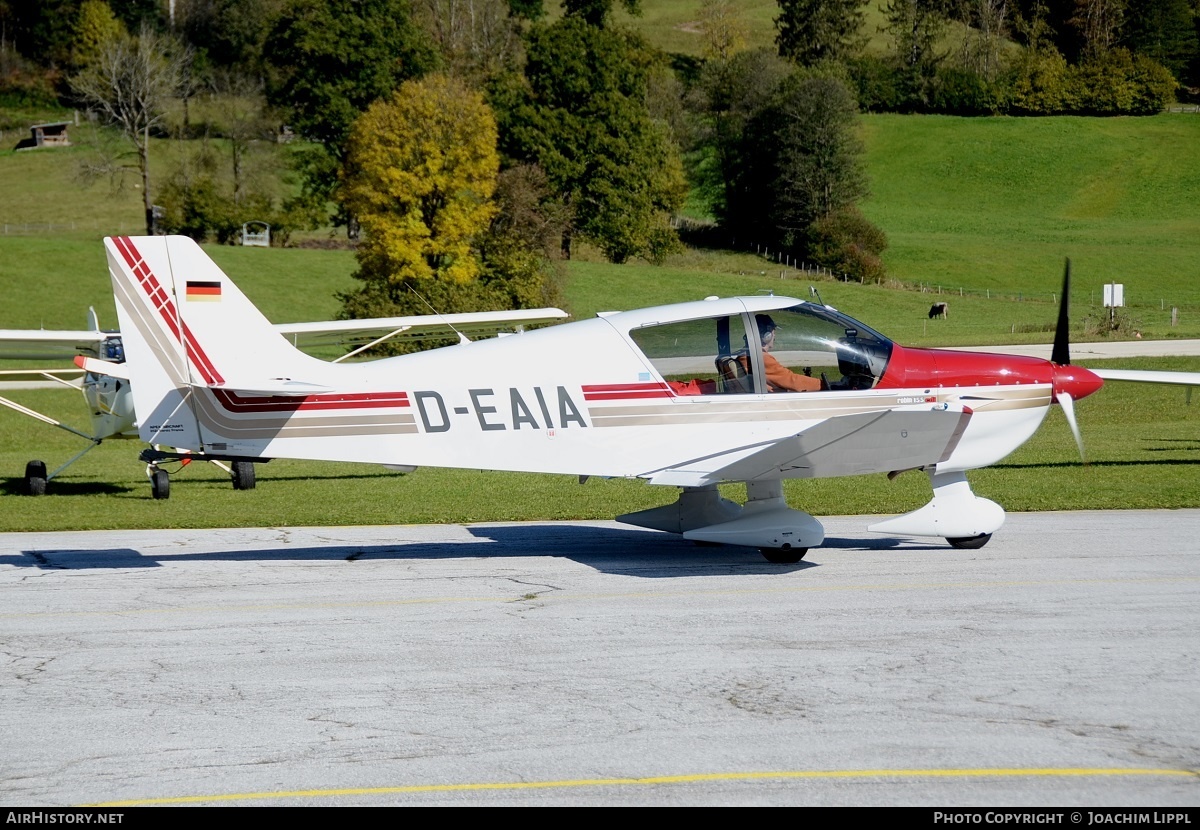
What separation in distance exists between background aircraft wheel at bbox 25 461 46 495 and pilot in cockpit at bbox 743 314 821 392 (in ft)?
38.6

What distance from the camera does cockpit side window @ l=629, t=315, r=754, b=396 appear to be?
1067cm

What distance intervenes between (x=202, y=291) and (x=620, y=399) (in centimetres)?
371

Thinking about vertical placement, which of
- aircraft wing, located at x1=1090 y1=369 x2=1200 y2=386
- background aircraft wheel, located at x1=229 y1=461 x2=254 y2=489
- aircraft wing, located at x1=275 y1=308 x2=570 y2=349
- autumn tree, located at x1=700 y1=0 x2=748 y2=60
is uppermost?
autumn tree, located at x1=700 y1=0 x2=748 y2=60

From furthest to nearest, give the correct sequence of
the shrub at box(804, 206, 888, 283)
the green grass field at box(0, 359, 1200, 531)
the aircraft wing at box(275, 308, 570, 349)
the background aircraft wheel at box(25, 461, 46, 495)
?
the shrub at box(804, 206, 888, 283) < the background aircraft wheel at box(25, 461, 46, 495) < the green grass field at box(0, 359, 1200, 531) < the aircraft wing at box(275, 308, 570, 349)

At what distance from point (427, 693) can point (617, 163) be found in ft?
232

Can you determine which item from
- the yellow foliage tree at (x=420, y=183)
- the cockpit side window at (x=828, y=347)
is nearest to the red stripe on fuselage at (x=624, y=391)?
the cockpit side window at (x=828, y=347)

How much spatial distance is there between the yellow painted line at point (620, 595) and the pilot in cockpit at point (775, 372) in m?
1.84

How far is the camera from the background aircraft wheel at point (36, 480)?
17.6 m

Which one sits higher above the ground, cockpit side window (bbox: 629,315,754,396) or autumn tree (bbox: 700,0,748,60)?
autumn tree (bbox: 700,0,748,60)

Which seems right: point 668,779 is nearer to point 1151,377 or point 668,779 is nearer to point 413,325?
point 1151,377

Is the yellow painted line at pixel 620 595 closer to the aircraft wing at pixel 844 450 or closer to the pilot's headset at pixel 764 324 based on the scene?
the aircraft wing at pixel 844 450

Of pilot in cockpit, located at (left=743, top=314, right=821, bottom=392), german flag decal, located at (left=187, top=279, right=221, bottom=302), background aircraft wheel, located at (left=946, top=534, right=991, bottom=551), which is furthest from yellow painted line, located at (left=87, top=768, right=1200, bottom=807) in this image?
background aircraft wheel, located at (left=946, top=534, right=991, bottom=551)

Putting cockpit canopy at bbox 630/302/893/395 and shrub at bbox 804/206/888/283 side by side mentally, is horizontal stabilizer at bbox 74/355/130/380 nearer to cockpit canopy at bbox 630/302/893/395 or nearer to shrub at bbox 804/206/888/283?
cockpit canopy at bbox 630/302/893/395

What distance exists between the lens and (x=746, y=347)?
10.7m
